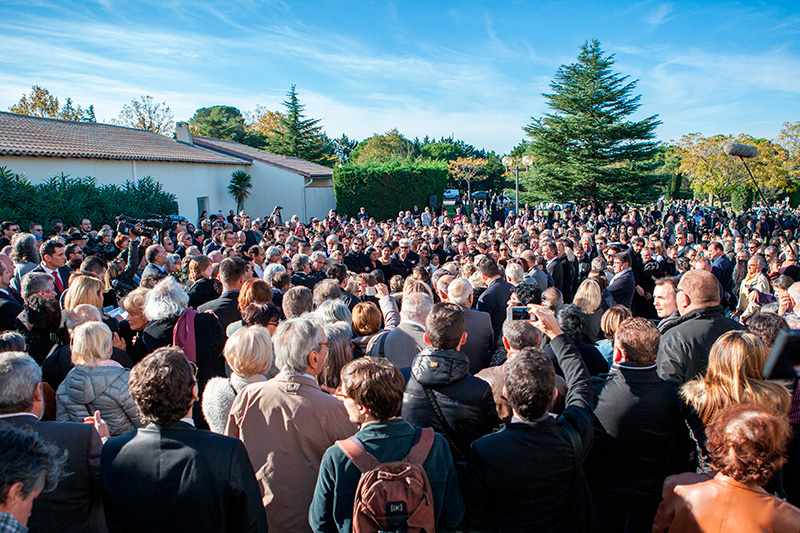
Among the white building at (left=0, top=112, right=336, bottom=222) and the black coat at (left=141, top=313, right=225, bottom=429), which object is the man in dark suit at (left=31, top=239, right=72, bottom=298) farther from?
the white building at (left=0, top=112, right=336, bottom=222)

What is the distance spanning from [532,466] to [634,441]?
28.3 inches

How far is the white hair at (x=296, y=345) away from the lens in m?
2.56

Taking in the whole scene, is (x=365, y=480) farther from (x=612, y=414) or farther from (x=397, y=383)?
(x=612, y=414)

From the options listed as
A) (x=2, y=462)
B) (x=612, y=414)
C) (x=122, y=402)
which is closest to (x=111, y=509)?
(x=2, y=462)

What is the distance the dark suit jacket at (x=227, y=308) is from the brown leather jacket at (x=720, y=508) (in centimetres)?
381

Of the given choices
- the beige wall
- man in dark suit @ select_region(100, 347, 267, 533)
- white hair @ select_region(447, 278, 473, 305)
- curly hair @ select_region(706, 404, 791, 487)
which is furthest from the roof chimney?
curly hair @ select_region(706, 404, 791, 487)

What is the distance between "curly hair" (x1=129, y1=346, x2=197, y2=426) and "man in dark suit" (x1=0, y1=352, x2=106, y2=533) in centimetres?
31

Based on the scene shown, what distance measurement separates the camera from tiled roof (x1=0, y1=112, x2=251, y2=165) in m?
17.2

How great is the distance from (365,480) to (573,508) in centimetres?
108

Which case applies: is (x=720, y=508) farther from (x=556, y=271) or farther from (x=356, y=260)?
(x=356, y=260)

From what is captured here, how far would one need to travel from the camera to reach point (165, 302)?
3.94 metres

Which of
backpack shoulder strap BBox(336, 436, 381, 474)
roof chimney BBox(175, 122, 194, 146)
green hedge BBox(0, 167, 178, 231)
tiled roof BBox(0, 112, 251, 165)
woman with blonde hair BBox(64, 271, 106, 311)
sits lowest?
backpack shoulder strap BBox(336, 436, 381, 474)

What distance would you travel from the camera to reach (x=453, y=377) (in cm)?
271

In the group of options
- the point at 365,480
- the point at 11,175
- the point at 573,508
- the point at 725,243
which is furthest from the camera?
the point at 11,175
